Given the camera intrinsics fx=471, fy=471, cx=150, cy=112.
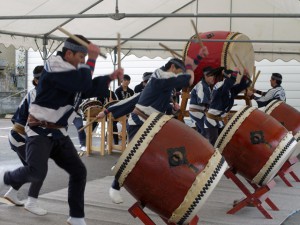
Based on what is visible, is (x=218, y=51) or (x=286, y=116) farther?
(x=218, y=51)

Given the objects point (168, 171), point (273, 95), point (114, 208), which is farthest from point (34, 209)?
point (273, 95)

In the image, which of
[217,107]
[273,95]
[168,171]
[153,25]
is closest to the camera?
[168,171]

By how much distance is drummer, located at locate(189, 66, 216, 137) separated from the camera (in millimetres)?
4492

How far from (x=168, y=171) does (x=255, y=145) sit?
3.41 feet

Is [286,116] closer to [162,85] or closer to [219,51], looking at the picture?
[219,51]

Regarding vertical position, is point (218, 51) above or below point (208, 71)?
above

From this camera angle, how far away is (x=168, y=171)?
2.04 metres

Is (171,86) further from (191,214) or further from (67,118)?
(191,214)

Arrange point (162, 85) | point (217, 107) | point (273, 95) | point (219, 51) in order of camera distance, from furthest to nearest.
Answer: point (273, 95) → point (219, 51) → point (217, 107) → point (162, 85)

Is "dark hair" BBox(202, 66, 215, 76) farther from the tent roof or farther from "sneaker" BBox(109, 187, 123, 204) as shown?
"sneaker" BBox(109, 187, 123, 204)

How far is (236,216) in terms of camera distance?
311 centimetres

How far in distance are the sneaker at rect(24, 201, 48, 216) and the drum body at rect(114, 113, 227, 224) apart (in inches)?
40.2

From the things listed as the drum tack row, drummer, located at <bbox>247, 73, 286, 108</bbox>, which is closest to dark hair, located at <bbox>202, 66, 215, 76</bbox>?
drummer, located at <bbox>247, 73, 286, 108</bbox>

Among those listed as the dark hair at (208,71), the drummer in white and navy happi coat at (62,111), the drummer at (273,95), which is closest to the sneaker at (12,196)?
the drummer in white and navy happi coat at (62,111)
